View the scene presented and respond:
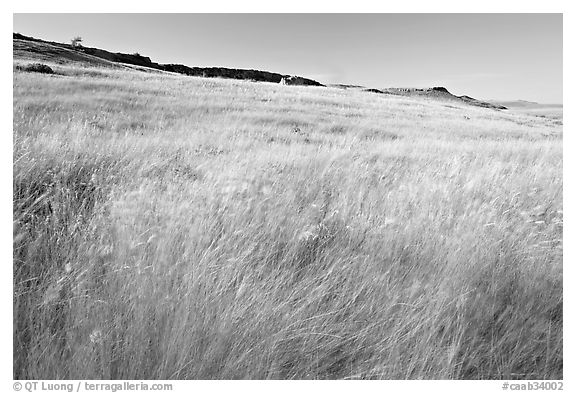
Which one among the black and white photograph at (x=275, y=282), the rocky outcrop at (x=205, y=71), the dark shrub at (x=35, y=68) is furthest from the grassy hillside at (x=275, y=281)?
the rocky outcrop at (x=205, y=71)

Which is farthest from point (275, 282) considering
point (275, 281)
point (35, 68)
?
Result: point (35, 68)

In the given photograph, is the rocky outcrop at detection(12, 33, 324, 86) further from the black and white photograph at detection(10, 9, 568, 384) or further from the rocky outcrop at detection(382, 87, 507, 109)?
the black and white photograph at detection(10, 9, 568, 384)

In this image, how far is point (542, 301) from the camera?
239 centimetres

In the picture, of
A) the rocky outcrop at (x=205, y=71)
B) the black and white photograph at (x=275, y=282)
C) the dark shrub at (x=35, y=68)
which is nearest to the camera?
the black and white photograph at (x=275, y=282)

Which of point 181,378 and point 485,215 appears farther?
point 485,215

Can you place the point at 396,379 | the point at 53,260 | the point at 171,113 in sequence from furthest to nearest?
1. the point at 171,113
2. the point at 53,260
3. the point at 396,379

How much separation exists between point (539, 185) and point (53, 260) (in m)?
4.96

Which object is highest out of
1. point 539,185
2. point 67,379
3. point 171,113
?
point 171,113

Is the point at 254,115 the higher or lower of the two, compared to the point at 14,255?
higher

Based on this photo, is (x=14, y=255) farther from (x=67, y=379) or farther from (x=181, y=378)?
(x=181, y=378)

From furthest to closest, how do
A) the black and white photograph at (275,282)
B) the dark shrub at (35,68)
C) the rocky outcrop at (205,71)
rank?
1. the rocky outcrop at (205,71)
2. the dark shrub at (35,68)
3. the black and white photograph at (275,282)

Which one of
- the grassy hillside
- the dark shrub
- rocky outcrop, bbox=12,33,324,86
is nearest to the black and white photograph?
the grassy hillside

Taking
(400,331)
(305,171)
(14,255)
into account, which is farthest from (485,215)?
(14,255)

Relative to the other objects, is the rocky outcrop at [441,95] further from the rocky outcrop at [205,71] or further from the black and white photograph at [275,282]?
the black and white photograph at [275,282]
